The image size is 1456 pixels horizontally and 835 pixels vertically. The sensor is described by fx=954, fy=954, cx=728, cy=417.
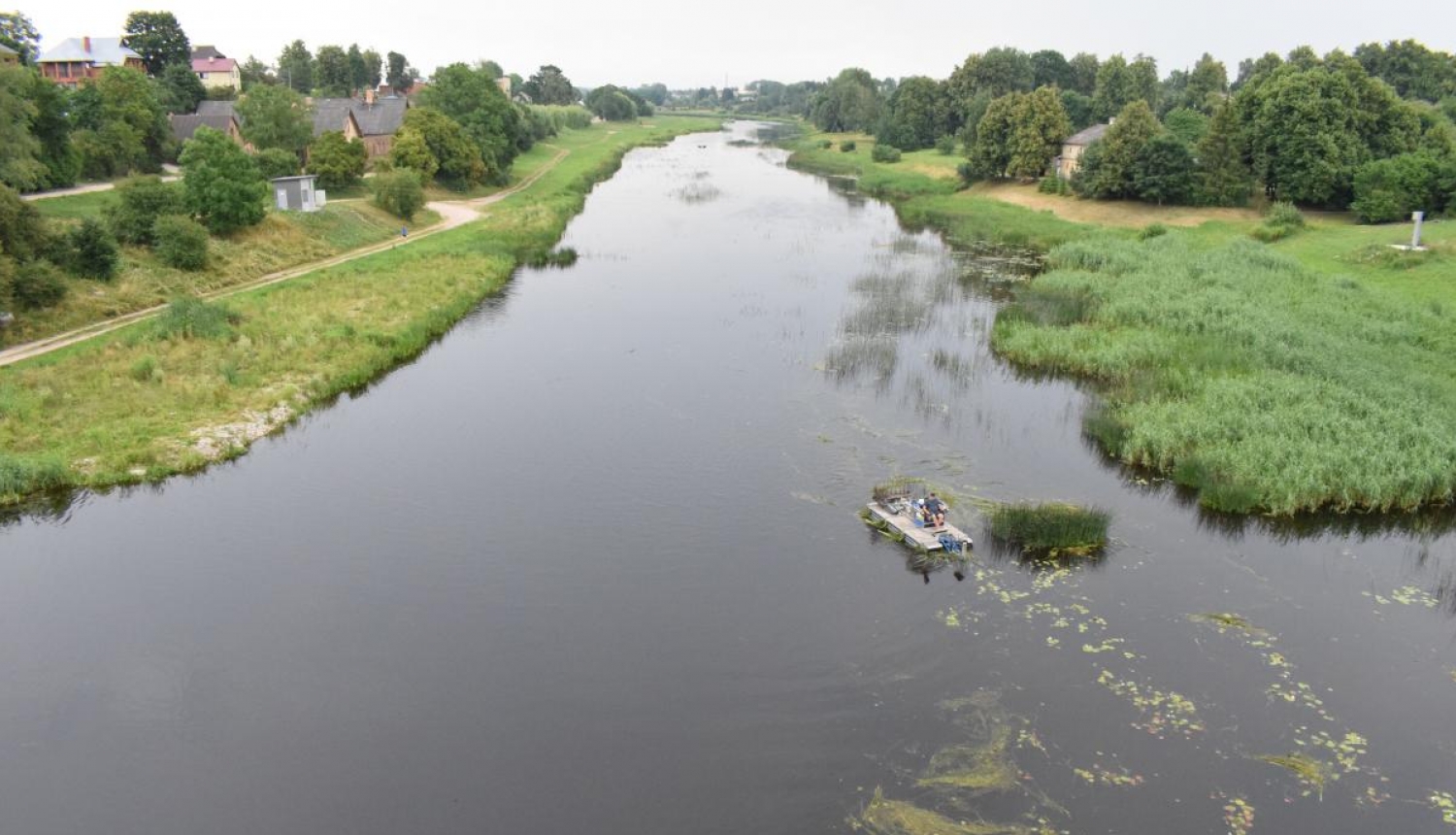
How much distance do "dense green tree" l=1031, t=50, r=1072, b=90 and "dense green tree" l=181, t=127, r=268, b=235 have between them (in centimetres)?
12607

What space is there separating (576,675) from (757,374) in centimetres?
1867

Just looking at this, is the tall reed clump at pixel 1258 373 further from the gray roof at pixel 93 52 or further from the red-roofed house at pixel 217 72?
the red-roofed house at pixel 217 72

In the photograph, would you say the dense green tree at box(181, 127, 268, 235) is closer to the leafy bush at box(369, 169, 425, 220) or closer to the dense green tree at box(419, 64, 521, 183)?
the leafy bush at box(369, 169, 425, 220)

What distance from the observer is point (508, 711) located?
56.7ft

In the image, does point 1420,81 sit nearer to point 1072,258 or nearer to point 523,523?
point 1072,258

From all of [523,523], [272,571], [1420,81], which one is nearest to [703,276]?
[523,523]

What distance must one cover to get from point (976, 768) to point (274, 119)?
72190mm

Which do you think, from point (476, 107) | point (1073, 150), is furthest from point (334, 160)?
point (1073, 150)

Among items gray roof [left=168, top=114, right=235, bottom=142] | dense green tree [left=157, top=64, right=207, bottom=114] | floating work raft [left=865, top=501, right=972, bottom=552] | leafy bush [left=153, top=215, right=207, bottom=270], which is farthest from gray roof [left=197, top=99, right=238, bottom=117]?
floating work raft [left=865, top=501, right=972, bottom=552]

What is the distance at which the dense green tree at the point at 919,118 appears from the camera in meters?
125

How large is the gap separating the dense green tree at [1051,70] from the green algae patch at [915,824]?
149 meters

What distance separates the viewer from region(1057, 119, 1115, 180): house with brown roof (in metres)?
80.1

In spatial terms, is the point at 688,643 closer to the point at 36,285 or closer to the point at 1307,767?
the point at 1307,767

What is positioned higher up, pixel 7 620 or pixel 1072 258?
pixel 1072 258
